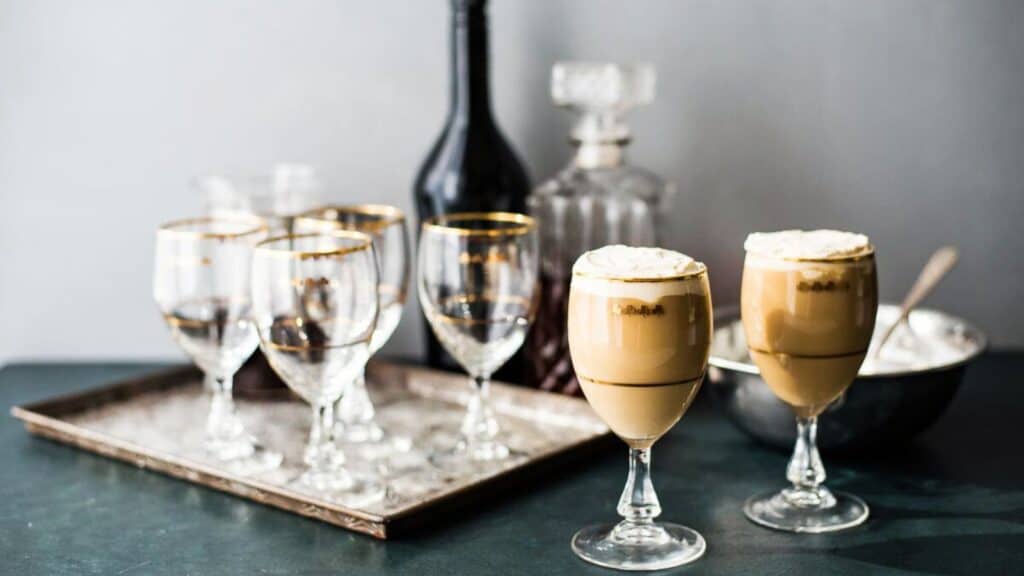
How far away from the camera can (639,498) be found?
3.35 feet

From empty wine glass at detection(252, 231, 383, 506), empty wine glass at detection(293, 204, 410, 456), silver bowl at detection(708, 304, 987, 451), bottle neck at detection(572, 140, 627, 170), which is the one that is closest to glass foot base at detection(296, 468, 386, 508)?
empty wine glass at detection(252, 231, 383, 506)

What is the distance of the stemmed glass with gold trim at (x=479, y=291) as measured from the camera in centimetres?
118

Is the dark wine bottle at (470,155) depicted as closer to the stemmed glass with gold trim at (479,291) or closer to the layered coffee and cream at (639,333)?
the stemmed glass with gold trim at (479,291)

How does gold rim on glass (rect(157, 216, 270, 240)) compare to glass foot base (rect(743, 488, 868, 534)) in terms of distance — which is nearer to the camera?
glass foot base (rect(743, 488, 868, 534))

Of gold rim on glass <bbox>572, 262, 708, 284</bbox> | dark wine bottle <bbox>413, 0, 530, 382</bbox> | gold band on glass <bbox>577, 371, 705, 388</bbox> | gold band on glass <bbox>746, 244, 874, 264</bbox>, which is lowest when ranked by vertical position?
gold band on glass <bbox>577, 371, 705, 388</bbox>

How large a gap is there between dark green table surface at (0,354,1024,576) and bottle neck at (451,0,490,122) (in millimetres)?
417

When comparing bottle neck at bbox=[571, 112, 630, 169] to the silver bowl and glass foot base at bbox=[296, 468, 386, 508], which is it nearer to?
the silver bowl

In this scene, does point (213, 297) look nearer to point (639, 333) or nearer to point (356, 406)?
point (356, 406)

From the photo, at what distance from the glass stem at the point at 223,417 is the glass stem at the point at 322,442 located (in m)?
0.13

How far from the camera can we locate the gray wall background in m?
1.51

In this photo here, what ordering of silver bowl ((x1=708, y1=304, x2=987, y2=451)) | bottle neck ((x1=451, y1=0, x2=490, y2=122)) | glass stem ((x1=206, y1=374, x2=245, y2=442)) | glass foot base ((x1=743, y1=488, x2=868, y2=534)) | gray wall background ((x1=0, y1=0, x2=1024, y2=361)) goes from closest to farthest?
glass foot base ((x1=743, y1=488, x2=868, y2=534)) < silver bowl ((x1=708, y1=304, x2=987, y2=451)) < glass stem ((x1=206, y1=374, x2=245, y2=442)) < bottle neck ((x1=451, y1=0, x2=490, y2=122)) < gray wall background ((x1=0, y1=0, x2=1024, y2=361))

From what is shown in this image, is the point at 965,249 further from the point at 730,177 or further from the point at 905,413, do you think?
the point at 905,413

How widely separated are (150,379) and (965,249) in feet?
3.13

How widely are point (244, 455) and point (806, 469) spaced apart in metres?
0.51
